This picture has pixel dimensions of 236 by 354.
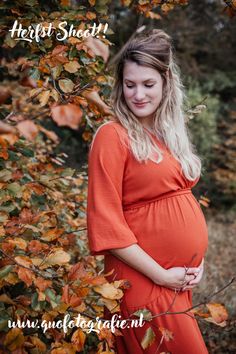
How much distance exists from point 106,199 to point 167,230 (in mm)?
290

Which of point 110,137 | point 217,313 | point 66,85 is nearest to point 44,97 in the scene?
point 66,85

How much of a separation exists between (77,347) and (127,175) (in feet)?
2.15

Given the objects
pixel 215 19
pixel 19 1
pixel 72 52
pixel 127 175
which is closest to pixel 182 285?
pixel 127 175

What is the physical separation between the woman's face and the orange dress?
0.13 m

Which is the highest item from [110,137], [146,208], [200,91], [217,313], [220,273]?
[200,91]

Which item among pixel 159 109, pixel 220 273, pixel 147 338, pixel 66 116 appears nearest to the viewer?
pixel 66 116

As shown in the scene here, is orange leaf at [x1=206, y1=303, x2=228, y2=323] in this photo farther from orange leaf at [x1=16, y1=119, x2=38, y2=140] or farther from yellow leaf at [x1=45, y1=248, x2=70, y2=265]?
orange leaf at [x1=16, y1=119, x2=38, y2=140]

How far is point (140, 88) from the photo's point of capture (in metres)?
1.73

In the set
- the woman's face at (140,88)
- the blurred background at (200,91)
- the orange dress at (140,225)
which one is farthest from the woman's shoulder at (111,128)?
the blurred background at (200,91)

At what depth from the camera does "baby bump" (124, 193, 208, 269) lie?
1.65m

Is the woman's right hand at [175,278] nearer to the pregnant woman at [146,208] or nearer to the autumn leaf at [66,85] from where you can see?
the pregnant woman at [146,208]

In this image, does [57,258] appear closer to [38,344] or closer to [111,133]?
[38,344]

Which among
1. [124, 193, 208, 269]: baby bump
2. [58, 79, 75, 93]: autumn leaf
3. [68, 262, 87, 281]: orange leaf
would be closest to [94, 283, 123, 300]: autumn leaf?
[68, 262, 87, 281]: orange leaf

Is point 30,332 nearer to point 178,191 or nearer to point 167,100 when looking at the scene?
point 178,191
